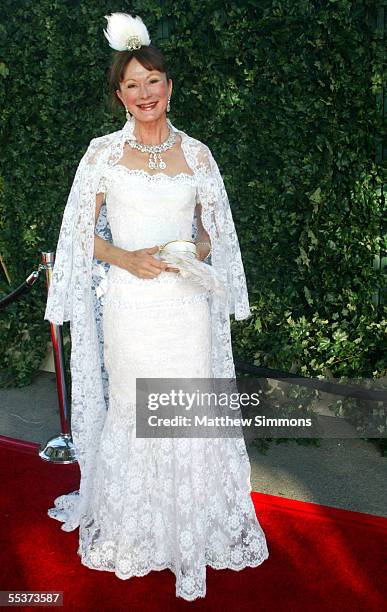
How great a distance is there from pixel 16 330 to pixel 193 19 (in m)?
2.84

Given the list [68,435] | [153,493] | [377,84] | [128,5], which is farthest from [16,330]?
[377,84]

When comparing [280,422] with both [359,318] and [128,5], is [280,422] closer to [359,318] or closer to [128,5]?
[359,318]

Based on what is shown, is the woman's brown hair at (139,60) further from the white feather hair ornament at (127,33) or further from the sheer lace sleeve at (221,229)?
the sheer lace sleeve at (221,229)

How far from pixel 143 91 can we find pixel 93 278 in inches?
34.4

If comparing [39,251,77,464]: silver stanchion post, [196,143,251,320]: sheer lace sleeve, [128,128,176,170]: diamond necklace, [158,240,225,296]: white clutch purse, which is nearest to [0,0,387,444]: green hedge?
[196,143,251,320]: sheer lace sleeve

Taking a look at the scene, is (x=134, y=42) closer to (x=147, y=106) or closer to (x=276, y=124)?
(x=147, y=106)

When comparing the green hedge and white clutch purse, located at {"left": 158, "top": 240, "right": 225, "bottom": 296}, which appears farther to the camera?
the green hedge

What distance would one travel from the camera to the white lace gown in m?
2.89

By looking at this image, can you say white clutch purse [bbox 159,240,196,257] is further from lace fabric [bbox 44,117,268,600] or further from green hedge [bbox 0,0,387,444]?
green hedge [bbox 0,0,387,444]

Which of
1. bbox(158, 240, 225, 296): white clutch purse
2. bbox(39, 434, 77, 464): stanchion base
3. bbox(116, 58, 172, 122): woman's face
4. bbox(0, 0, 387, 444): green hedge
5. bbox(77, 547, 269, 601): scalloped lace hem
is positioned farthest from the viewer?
bbox(39, 434, 77, 464): stanchion base

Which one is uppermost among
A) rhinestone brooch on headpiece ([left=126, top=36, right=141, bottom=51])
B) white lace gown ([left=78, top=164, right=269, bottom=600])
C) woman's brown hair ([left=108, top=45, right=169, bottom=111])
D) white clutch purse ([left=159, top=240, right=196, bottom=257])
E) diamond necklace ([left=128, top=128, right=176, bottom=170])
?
rhinestone brooch on headpiece ([left=126, top=36, right=141, bottom=51])

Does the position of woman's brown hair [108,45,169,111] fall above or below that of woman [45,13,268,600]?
above

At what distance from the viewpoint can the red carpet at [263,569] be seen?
2922 millimetres

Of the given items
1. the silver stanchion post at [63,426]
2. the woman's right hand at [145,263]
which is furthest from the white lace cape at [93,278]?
the silver stanchion post at [63,426]
